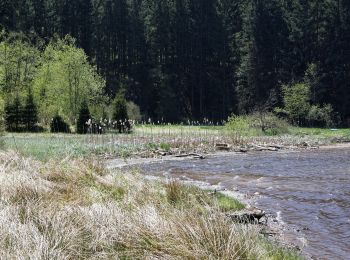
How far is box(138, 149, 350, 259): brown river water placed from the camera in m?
9.54

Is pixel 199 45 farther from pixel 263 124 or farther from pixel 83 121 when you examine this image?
pixel 83 121

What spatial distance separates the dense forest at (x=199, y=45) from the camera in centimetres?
6750

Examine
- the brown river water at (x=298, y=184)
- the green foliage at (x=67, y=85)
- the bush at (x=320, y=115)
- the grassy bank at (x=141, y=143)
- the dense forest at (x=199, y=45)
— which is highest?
the dense forest at (x=199, y=45)

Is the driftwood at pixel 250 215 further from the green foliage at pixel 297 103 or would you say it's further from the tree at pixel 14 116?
the green foliage at pixel 297 103

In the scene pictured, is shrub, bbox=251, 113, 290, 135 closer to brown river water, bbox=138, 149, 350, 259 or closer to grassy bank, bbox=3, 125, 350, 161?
grassy bank, bbox=3, 125, 350, 161

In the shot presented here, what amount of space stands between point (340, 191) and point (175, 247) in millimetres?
11068

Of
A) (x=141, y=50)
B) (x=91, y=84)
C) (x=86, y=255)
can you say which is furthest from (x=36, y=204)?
(x=141, y=50)

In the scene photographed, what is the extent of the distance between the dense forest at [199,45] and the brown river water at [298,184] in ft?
128

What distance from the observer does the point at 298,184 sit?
16.8 metres

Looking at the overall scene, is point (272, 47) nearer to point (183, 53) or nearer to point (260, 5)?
point (260, 5)

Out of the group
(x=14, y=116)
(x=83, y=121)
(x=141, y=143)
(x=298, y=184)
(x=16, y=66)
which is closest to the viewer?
(x=298, y=184)

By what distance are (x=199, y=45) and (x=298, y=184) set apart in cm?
5936

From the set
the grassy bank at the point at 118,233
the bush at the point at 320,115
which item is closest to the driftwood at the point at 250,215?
the grassy bank at the point at 118,233

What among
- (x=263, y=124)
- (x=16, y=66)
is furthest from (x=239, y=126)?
(x=16, y=66)
